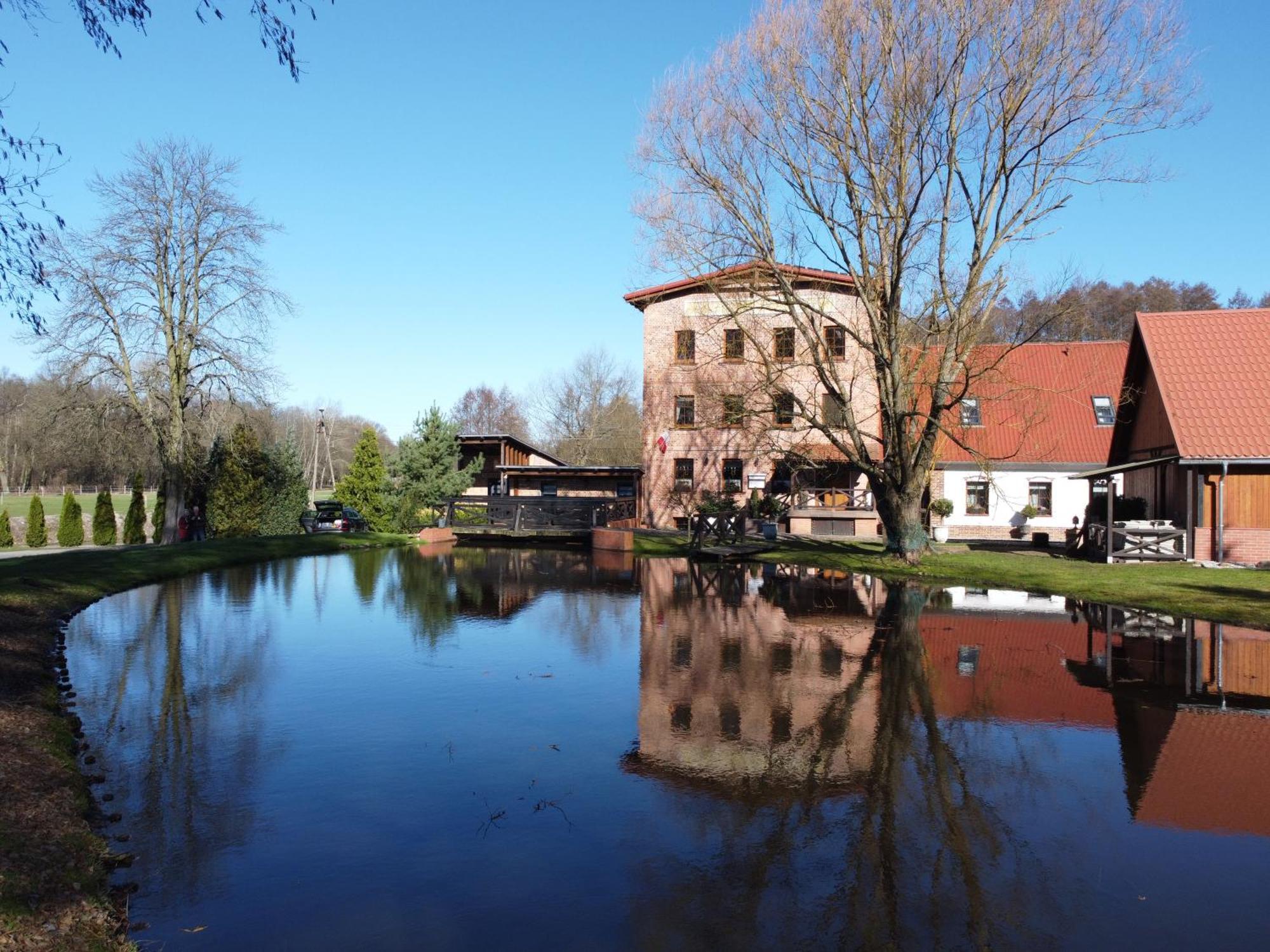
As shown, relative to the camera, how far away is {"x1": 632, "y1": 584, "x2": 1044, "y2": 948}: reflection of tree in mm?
4457

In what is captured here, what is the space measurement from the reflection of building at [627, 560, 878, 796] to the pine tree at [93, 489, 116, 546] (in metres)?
28.4

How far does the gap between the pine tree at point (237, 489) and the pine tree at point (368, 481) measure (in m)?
4.78

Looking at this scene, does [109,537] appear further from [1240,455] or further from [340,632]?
[1240,455]

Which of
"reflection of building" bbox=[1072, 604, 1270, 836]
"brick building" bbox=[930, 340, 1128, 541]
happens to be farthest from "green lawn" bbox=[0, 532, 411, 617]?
"brick building" bbox=[930, 340, 1128, 541]

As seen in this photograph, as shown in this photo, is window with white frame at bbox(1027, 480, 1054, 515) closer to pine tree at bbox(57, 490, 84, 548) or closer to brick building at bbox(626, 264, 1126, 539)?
brick building at bbox(626, 264, 1126, 539)

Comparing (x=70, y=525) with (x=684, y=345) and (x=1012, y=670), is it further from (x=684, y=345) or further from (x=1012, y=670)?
(x=1012, y=670)

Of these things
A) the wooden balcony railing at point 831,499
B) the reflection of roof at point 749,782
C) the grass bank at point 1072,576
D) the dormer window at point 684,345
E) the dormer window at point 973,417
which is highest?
the dormer window at point 684,345

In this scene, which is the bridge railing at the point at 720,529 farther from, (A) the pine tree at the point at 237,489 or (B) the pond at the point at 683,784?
(A) the pine tree at the point at 237,489

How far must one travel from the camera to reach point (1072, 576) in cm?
1995

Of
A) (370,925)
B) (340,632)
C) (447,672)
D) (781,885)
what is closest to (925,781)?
(781,885)

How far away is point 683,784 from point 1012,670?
5.84m

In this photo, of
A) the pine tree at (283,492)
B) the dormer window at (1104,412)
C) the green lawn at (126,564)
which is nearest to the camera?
the green lawn at (126,564)

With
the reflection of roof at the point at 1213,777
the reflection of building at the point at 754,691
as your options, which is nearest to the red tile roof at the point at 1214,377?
the reflection of building at the point at 754,691

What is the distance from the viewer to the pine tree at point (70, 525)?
116ft
